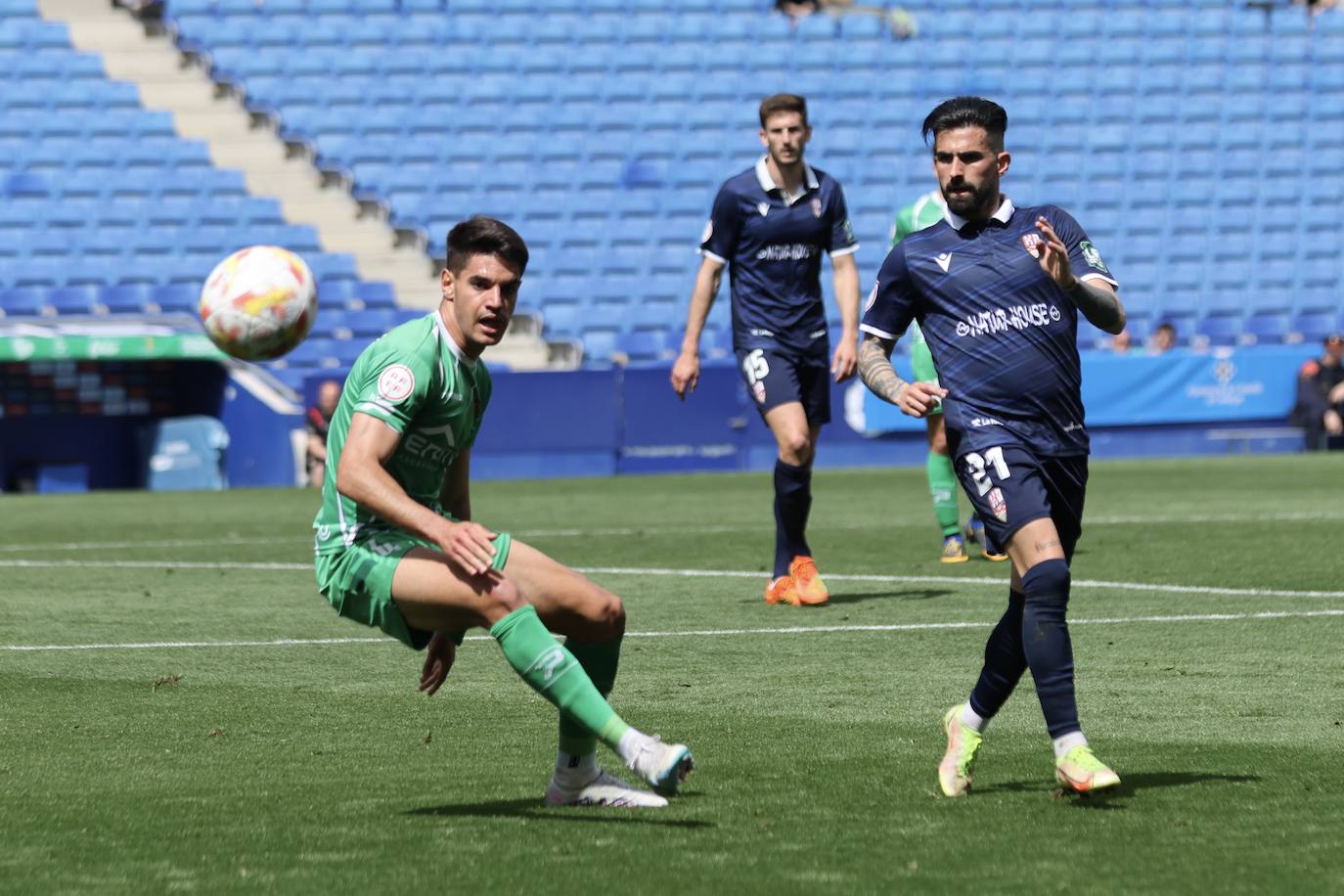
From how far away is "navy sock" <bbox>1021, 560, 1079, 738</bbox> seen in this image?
4.95m

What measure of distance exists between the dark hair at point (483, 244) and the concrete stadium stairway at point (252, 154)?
21.5 m

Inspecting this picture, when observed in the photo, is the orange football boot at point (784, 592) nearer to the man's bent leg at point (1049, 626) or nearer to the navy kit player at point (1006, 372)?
the navy kit player at point (1006, 372)

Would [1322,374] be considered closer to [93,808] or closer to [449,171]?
[449,171]

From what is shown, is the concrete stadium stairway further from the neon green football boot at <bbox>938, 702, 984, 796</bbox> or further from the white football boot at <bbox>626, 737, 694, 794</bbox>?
the white football boot at <bbox>626, 737, 694, 794</bbox>

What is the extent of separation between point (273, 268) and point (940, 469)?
4017mm

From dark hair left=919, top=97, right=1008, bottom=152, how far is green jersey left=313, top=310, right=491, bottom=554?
4.56ft

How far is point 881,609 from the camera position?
931 cm

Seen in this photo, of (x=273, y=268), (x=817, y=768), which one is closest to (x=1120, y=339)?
(x=273, y=268)

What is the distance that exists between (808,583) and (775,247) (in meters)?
1.70

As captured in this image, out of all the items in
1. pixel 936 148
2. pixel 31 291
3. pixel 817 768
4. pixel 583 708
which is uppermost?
pixel 936 148

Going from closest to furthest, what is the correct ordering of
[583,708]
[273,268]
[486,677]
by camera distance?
1. [583,708]
2. [486,677]
3. [273,268]

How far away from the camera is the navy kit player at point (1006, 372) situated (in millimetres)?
5047

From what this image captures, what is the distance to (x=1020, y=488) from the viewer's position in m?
5.12

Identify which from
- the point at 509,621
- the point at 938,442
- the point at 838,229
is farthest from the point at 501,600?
the point at 938,442
